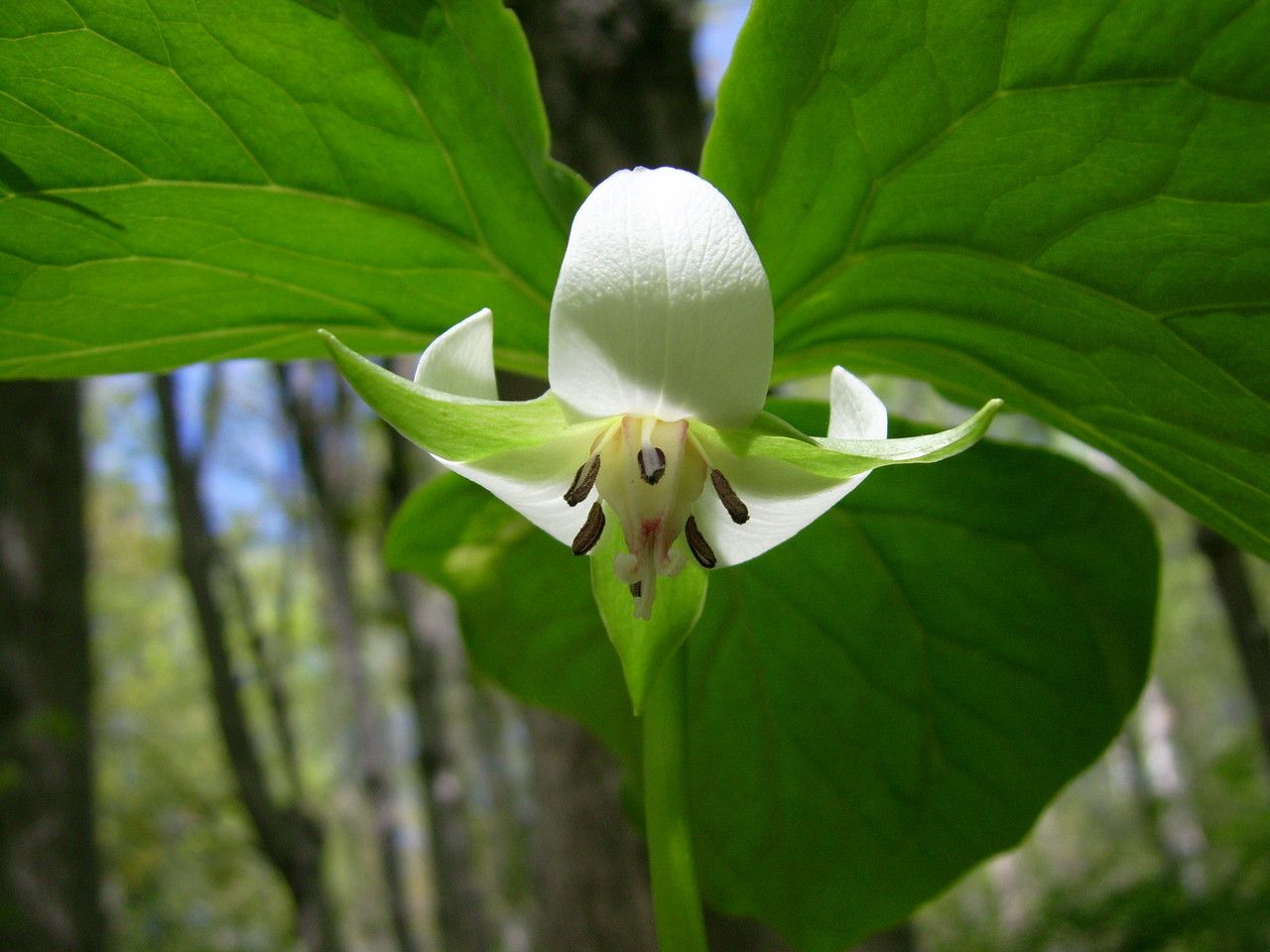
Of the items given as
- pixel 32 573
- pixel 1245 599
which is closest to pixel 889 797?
pixel 1245 599

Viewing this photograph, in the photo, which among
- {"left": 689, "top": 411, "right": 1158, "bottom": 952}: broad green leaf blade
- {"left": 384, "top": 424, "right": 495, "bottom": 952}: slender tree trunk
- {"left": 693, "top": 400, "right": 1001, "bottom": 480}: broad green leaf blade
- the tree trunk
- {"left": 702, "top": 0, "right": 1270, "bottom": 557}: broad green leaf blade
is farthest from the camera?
{"left": 384, "top": 424, "right": 495, "bottom": 952}: slender tree trunk

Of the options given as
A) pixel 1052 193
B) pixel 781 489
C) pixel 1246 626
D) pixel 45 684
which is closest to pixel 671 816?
pixel 781 489

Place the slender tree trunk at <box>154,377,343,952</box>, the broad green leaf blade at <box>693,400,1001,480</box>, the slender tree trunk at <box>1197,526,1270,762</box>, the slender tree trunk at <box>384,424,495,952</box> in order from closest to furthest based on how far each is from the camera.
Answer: the broad green leaf blade at <box>693,400,1001,480</box>
the slender tree trunk at <box>1197,526,1270,762</box>
the slender tree trunk at <box>154,377,343,952</box>
the slender tree trunk at <box>384,424,495,952</box>

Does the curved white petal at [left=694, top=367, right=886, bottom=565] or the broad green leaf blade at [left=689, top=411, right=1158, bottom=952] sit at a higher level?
the curved white petal at [left=694, top=367, right=886, bottom=565]

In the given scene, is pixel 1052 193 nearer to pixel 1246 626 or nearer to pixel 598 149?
pixel 598 149

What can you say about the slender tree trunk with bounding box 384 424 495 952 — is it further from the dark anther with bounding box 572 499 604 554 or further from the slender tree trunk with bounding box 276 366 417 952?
the dark anther with bounding box 572 499 604 554

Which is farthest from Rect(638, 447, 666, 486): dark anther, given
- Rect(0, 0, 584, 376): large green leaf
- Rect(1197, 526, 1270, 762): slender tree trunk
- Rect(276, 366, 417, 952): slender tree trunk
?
Rect(276, 366, 417, 952): slender tree trunk

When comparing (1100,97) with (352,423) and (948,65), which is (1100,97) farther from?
(352,423)
